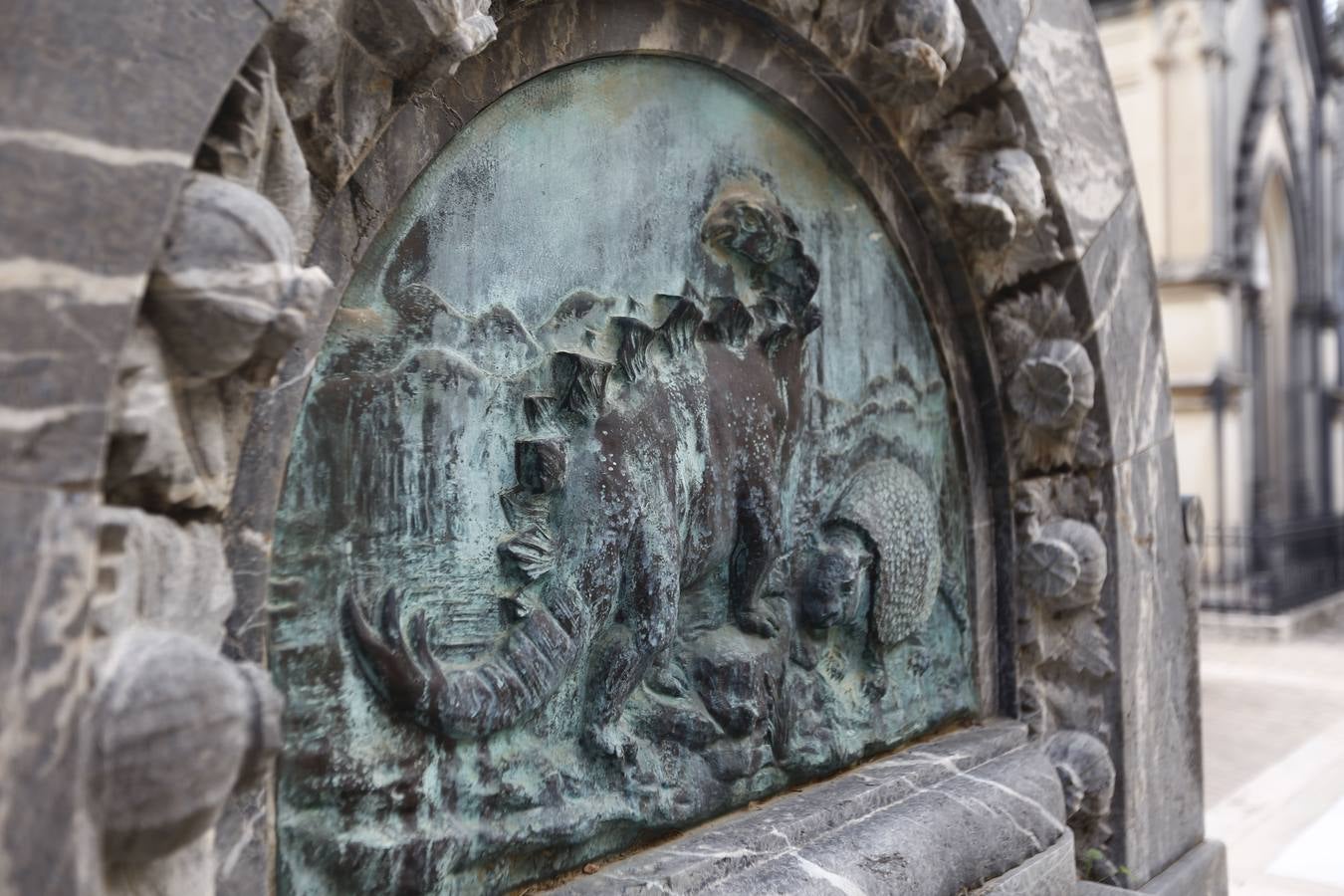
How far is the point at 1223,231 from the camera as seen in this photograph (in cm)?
998

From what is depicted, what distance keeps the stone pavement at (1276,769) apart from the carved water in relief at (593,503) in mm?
2093

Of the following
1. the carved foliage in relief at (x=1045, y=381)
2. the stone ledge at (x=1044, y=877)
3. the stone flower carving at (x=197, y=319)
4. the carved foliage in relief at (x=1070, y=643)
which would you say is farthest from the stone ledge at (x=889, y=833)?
the stone flower carving at (x=197, y=319)

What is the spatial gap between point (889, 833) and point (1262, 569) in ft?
32.4

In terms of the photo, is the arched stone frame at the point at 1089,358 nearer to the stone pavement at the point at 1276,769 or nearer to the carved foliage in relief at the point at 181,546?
the carved foliage in relief at the point at 181,546

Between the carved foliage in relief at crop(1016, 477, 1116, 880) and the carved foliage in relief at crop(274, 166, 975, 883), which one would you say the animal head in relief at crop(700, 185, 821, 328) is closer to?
the carved foliage in relief at crop(274, 166, 975, 883)

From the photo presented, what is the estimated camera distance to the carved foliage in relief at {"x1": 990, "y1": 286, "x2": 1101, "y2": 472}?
272 centimetres

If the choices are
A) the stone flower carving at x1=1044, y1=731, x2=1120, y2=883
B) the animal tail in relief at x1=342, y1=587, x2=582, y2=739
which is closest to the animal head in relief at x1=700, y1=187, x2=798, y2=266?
the animal tail in relief at x1=342, y1=587, x2=582, y2=739

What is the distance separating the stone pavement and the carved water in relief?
2.09m

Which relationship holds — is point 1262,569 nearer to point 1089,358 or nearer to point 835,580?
point 1089,358

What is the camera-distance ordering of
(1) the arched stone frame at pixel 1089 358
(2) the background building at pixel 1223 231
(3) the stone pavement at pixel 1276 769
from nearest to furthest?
(1) the arched stone frame at pixel 1089 358
(3) the stone pavement at pixel 1276 769
(2) the background building at pixel 1223 231

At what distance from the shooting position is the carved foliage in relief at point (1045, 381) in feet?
8.94

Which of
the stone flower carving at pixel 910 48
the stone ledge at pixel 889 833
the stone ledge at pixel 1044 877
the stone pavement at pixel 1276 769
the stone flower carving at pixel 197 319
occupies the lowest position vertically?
the stone pavement at pixel 1276 769

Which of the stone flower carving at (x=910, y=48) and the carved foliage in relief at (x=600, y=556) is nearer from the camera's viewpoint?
the carved foliage in relief at (x=600, y=556)

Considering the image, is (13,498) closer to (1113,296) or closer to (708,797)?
(708,797)
